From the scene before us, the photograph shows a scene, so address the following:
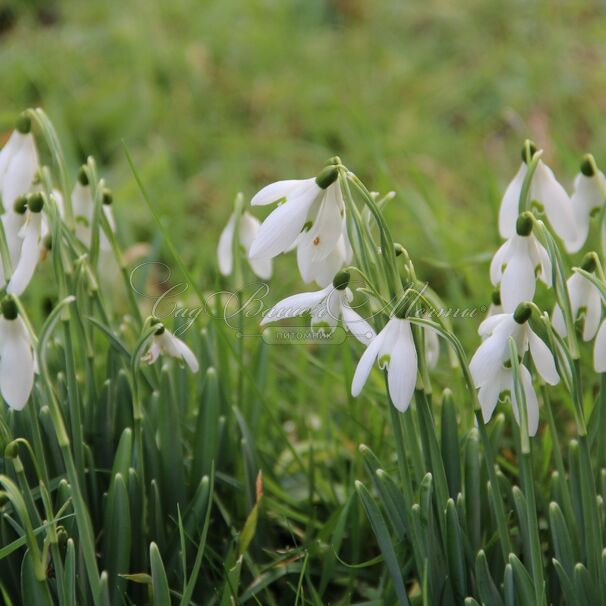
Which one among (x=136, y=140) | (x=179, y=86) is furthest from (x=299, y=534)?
(x=179, y=86)

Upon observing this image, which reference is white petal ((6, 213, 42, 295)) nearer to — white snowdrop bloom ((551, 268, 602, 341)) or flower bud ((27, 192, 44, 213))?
flower bud ((27, 192, 44, 213))

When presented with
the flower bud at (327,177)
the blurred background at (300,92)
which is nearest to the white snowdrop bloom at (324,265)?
the flower bud at (327,177)

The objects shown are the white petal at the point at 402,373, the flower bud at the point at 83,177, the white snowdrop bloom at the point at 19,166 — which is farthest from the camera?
the flower bud at the point at 83,177

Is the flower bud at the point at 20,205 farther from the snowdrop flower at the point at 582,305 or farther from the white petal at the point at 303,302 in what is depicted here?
the snowdrop flower at the point at 582,305

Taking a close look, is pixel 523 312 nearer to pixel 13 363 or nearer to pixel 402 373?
pixel 402 373

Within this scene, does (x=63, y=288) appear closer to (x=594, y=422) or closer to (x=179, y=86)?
(x=594, y=422)

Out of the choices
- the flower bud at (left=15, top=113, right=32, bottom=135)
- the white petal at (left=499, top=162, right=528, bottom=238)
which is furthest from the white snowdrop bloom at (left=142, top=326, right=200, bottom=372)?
the white petal at (left=499, top=162, right=528, bottom=238)
